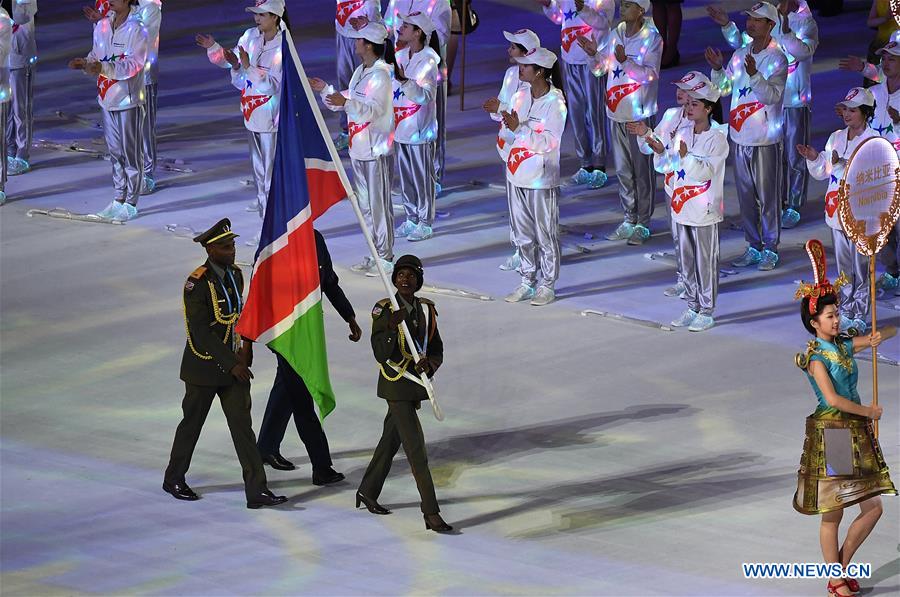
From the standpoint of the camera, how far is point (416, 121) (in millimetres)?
16859

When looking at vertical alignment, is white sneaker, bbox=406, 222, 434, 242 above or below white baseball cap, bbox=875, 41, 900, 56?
below

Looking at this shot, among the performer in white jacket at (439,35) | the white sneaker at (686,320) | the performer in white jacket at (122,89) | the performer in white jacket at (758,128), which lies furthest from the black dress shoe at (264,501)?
the performer in white jacket at (439,35)

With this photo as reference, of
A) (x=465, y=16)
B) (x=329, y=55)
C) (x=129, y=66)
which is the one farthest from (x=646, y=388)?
(x=329, y=55)

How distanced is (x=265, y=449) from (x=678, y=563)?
3.02 meters

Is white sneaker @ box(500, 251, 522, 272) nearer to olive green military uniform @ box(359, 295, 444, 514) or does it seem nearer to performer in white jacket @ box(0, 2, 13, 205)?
olive green military uniform @ box(359, 295, 444, 514)

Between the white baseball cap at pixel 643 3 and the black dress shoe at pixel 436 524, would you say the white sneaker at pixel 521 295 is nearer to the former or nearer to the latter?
the white baseball cap at pixel 643 3

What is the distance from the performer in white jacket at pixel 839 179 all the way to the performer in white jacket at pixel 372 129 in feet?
11.6

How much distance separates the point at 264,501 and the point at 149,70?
734 centimetres

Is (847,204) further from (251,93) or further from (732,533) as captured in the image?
(251,93)

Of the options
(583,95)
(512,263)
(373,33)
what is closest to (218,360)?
(373,33)

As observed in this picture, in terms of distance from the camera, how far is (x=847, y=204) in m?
10.8

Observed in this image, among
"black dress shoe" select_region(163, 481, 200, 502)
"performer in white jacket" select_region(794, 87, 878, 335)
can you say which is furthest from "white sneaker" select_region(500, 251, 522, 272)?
"black dress shoe" select_region(163, 481, 200, 502)

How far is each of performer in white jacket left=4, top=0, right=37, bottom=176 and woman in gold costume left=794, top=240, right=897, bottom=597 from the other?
36.4ft

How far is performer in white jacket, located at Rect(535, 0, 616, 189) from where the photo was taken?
18391 mm
